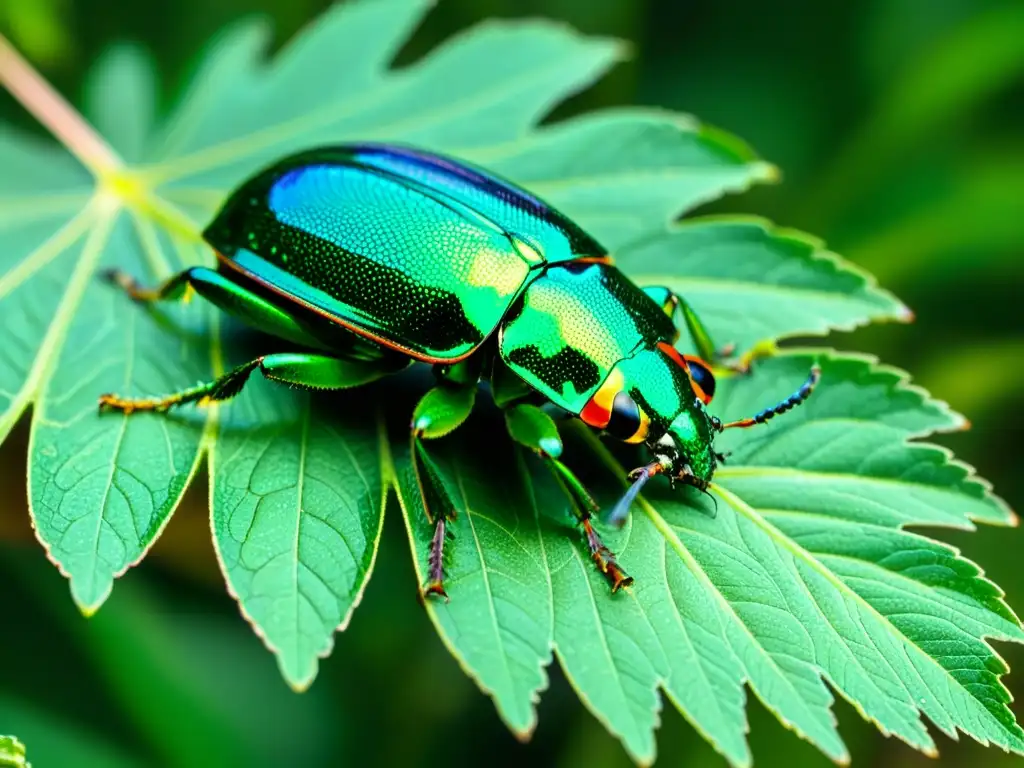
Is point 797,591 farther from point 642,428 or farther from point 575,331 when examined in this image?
point 575,331

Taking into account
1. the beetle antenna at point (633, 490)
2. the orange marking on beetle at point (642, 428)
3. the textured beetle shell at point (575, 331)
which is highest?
the textured beetle shell at point (575, 331)

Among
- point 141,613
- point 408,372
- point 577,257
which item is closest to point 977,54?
point 577,257

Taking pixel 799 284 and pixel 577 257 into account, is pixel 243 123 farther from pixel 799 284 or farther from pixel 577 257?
pixel 799 284

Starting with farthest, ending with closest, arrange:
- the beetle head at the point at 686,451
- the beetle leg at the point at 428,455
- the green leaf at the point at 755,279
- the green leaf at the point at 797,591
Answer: the green leaf at the point at 755,279, the beetle head at the point at 686,451, the beetle leg at the point at 428,455, the green leaf at the point at 797,591

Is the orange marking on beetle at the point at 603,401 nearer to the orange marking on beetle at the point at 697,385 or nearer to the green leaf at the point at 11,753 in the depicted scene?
the orange marking on beetle at the point at 697,385

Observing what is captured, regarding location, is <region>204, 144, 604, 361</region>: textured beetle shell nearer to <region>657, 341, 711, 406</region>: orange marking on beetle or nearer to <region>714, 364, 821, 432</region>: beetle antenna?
<region>657, 341, 711, 406</region>: orange marking on beetle

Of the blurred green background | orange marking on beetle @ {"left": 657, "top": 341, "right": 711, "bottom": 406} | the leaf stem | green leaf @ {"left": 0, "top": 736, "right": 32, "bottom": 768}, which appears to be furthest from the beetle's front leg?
the leaf stem

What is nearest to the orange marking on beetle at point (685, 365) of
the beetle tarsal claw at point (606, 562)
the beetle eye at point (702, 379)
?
the beetle eye at point (702, 379)
